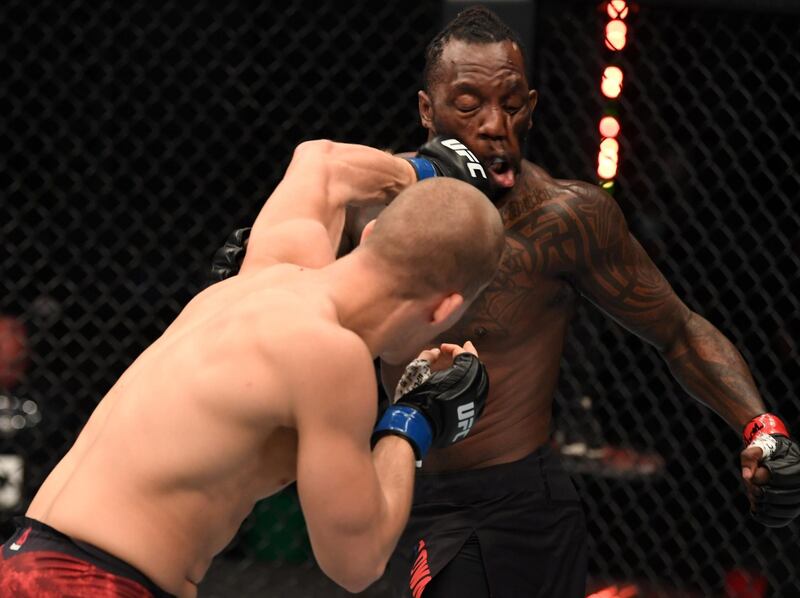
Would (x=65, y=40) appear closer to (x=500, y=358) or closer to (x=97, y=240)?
(x=97, y=240)

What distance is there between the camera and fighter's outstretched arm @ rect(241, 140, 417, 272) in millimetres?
1649

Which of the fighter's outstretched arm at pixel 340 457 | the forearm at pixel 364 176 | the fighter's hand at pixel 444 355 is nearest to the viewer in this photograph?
the fighter's outstretched arm at pixel 340 457

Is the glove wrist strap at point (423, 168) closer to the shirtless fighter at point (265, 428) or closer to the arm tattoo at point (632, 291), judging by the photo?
the arm tattoo at point (632, 291)

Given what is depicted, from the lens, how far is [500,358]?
2.11 m

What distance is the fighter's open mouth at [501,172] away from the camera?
2066mm

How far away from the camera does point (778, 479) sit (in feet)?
6.32

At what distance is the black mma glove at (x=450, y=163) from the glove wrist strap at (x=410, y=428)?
46 cm

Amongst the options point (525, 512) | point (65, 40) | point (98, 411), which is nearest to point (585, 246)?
point (525, 512)

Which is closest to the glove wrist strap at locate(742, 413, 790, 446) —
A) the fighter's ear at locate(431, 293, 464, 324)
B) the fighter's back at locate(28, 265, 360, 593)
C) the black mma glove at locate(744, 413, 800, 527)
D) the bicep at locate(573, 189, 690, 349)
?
the black mma glove at locate(744, 413, 800, 527)

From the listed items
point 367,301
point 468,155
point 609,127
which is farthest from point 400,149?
point 367,301

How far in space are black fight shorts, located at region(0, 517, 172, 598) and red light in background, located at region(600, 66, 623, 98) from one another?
1.86 metres

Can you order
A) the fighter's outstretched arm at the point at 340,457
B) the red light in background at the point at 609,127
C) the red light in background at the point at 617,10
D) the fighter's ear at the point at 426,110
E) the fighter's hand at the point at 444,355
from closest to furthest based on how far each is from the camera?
the fighter's outstretched arm at the point at 340,457 → the fighter's hand at the point at 444,355 → the fighter's ear at the point at 426,110 → the red light in background at the point at 617,10 → the red light in background at the point at 609,127

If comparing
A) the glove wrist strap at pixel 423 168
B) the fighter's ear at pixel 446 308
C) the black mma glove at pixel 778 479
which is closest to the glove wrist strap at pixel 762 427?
the black mma glove at pixel 778 479

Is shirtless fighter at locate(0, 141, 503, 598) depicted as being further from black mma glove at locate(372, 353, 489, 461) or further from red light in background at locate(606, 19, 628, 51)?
red light in background at locate(606, 19, 628, 51)
